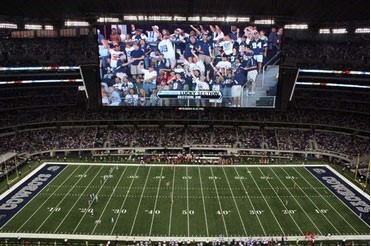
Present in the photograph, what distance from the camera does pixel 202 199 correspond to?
113 ft

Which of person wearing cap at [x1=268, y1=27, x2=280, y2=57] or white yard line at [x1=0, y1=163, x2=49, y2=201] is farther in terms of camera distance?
person wearing cap at [x1=268, y1=27, x2=280, y2=57]

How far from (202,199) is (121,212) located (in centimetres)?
765

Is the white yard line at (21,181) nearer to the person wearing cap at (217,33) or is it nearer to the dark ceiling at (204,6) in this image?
the dark ceiling at (204,6)

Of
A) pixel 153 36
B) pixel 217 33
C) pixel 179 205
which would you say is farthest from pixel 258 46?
pixel 179 205

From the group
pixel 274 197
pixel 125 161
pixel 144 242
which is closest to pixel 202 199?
pixel 274 197

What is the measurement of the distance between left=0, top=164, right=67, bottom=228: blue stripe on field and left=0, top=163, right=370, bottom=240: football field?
0.32 feet

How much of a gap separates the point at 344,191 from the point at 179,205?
1669cm

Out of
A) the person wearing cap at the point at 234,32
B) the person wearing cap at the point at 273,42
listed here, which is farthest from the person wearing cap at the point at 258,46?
the person wearing cap at the point at 234,32

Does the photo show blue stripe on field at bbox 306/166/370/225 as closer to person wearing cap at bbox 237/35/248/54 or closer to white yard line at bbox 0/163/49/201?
person wearing cap at bbox 237/35/248/54

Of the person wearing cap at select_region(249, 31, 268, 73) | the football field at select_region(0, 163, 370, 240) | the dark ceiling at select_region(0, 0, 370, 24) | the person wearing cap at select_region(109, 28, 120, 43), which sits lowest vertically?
the football field at select_region(0, 163, 370, 240)

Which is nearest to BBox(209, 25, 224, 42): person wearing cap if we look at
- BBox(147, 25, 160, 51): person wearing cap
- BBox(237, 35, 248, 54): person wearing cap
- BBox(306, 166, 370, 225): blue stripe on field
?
BBox(237, 35, 248, 54): person wearing cap

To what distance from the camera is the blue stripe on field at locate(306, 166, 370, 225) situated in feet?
105

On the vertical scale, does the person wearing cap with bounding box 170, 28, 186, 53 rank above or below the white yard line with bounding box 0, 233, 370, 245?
above

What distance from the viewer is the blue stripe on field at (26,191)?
104ft
